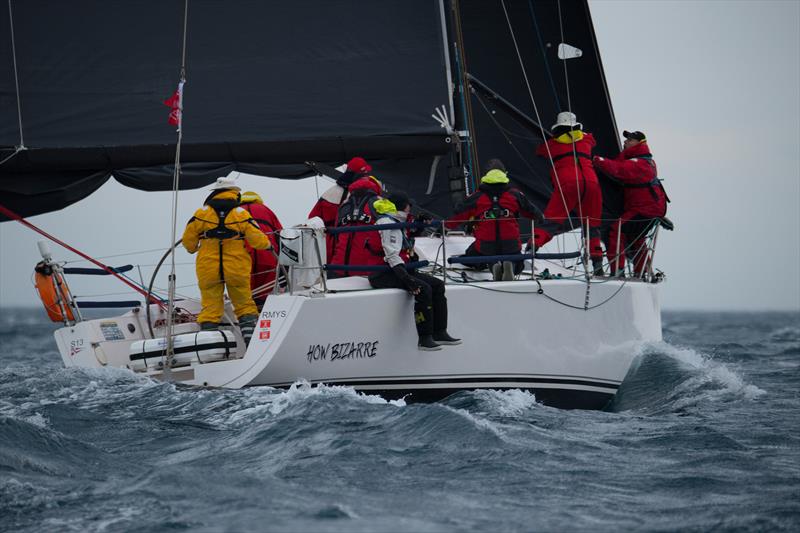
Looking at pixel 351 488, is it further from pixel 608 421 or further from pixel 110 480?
pixel 608 421

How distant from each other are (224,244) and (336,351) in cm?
128

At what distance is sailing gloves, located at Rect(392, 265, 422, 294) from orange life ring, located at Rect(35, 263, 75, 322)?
320cm

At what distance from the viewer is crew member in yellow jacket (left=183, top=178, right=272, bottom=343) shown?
777cm

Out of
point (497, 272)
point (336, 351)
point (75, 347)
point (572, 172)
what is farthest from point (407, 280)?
point (75, 347)

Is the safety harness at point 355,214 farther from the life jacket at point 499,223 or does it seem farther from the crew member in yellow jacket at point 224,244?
the life jacket at point 499,223

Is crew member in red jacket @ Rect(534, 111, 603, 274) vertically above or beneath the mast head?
beneath

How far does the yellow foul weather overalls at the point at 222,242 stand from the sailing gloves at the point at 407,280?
1071mm

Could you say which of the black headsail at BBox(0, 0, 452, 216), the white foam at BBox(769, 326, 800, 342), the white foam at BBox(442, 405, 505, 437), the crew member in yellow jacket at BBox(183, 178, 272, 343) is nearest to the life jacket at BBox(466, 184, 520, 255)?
the black headsail at BBox(0, 0, 452, 216)

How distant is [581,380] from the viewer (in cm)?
765

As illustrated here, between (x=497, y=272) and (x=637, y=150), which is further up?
(x=637, y=150)

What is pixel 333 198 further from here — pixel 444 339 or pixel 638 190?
pixel 638 190

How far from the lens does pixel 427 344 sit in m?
7.11

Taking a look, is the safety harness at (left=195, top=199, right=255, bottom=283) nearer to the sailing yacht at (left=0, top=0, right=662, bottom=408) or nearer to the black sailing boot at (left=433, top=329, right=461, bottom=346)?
the sailing yacht at (left=0, top=0, right=662, bottom=408)

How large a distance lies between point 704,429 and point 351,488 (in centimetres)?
260
